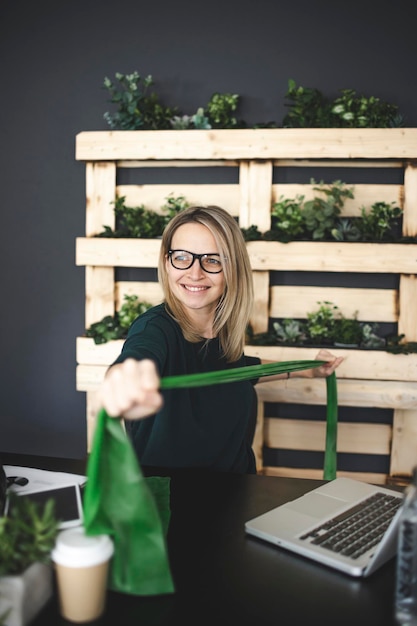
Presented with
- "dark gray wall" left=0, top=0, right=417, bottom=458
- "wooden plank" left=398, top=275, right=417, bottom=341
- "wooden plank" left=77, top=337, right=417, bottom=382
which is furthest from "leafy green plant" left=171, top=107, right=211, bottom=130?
"wooden plank" left=398, top=275, right=417, bottom=341

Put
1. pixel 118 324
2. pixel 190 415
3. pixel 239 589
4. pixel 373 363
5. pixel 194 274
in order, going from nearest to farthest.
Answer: pixel 239 589, pixel 190 415, pixel 194 274, pixel 373 363, pixel 118 324

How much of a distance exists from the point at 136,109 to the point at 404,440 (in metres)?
1.95

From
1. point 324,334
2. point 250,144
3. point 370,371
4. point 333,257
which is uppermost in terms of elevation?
point 250,144

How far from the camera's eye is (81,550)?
868mm

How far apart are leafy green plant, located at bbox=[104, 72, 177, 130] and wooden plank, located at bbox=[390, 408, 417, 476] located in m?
1.73

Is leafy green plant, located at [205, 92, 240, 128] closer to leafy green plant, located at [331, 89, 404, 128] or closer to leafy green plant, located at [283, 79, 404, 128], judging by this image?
leafy green plant, located at [283, 79, 404, 128]

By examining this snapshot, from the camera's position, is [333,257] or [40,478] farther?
[333,257]

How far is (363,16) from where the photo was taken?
9.44 ft

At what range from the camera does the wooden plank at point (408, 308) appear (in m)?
2.82

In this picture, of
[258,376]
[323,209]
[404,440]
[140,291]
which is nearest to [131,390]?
[258,376]

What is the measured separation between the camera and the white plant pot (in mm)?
859

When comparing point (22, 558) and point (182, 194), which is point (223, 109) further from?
point (22, 558)

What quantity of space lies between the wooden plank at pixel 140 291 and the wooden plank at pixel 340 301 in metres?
0.56

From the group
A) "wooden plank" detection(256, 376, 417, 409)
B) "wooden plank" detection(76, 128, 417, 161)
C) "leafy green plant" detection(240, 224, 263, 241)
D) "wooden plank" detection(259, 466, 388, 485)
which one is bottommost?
"wooden plank" detection(259, 466, 388, 485)
